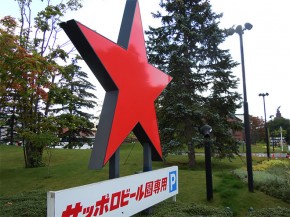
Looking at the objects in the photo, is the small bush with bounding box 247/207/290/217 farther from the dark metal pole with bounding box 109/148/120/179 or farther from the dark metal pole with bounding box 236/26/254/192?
the dark metal pole with bounding box 109/148/120/179

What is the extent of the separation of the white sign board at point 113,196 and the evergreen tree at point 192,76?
844 centimetres

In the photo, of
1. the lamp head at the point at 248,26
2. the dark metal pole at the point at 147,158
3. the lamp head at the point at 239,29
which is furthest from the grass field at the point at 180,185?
the lamp head at the point at 248,26

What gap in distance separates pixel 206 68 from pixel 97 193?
13.3 metres

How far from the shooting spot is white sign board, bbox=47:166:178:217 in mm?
4043

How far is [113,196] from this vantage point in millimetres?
5133

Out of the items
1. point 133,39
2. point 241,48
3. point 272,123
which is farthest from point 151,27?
point 272,123

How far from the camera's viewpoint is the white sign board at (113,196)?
4043mm

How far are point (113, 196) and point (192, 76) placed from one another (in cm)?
1214

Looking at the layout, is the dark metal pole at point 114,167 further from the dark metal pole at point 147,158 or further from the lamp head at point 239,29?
the lamp head at point 239,29

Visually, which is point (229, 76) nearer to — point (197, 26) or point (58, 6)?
point (197, 26)

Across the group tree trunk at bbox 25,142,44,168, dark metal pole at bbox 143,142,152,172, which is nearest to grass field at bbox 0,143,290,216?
tree trunk at bbox 25,142,44,168

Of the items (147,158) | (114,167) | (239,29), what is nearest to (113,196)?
(114,167)

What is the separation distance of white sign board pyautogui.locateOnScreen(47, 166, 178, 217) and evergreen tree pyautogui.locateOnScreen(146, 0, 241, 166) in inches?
332

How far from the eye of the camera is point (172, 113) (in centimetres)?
1538
